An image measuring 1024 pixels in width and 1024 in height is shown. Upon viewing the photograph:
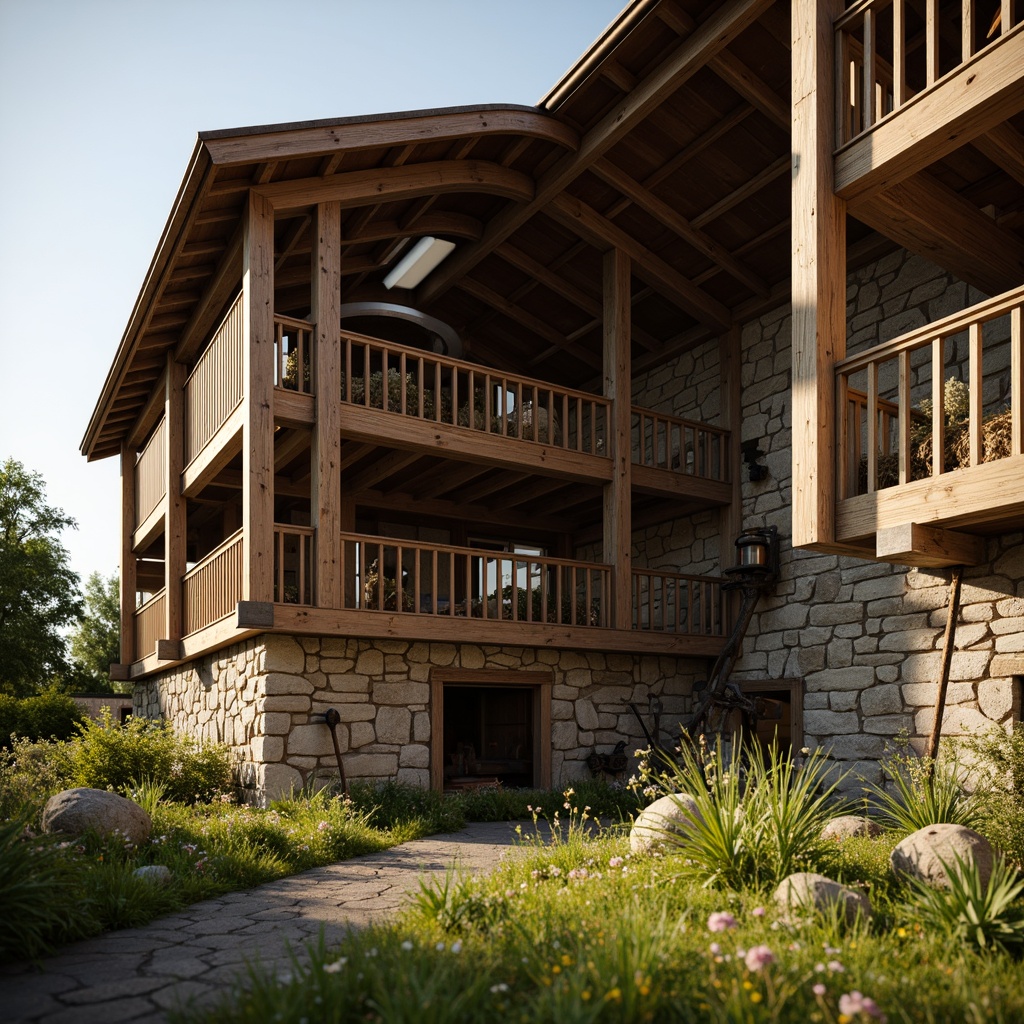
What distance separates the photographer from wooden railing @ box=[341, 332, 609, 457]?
11453 millimetres

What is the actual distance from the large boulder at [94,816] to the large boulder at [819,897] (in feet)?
15.5

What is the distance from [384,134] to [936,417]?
22.9ft

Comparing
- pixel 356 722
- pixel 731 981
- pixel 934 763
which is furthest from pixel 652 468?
pixel 731 981

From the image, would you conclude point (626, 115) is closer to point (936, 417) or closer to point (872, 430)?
point (872, 430)

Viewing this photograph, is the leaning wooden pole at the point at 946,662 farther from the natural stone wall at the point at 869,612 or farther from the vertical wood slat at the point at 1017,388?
the vertical wood slat at the point at 1017,388

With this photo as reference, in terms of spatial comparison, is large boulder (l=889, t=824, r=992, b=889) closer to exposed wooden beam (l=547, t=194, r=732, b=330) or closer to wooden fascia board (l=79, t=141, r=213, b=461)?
wooden fascia board (l=79, t=141, r=213, b=461)

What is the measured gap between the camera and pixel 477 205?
45.5ft

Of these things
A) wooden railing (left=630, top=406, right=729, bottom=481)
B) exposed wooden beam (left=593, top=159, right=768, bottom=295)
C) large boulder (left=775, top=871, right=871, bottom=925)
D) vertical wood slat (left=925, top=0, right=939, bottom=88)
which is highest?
exposed wooden beam (left=593, top=159, right=768, bottom=295)

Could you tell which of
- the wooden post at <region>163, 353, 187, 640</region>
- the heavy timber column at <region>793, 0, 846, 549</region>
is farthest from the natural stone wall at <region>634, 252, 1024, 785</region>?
the wooden post at <region>163, 353, 187, 640</region>

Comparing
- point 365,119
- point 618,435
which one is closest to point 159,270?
point 365,119

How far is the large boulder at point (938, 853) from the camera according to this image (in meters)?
5.26

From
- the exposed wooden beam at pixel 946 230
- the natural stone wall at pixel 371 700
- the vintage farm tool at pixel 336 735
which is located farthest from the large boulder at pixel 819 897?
the natural stone wall at pixel 371 700

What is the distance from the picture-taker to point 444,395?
13305 mm

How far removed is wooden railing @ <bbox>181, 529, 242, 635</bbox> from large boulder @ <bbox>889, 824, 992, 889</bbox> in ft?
24.2
